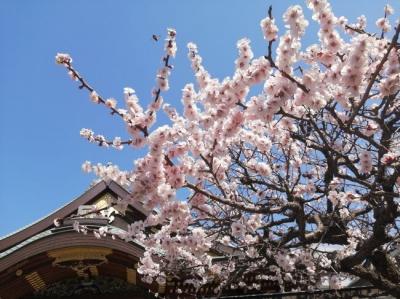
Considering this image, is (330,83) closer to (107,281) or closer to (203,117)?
(203,117)

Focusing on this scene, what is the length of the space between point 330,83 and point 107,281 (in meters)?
5.80

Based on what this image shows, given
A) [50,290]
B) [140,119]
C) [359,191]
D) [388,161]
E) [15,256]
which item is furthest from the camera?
[50,290]

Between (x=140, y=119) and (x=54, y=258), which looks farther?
(x=54, y=258)

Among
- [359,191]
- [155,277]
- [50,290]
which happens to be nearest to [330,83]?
[359,191]

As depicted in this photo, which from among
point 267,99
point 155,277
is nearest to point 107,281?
point 155,277

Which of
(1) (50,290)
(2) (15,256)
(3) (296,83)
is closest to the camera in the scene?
(3) (296,83)

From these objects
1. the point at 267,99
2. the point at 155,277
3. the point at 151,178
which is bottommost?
the point at 155,277

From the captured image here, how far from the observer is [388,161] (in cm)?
423

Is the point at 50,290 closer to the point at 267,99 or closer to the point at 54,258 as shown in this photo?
the point at 54,258

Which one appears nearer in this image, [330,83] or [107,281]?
[330,83]

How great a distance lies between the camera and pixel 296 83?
3.91 meters

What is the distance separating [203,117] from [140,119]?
25.6 inches

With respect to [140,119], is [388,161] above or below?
below

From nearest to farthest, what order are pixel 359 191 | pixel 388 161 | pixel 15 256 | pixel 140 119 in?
pixel 388 161, pixel 140 119, pixel 359 191, pixel 15 256
